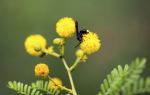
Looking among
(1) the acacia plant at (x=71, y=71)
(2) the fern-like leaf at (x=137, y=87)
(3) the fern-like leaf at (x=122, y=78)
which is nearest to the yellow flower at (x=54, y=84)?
(1) the acacia plant at (x=71, y=71)

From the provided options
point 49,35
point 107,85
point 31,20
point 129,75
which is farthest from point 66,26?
point 31,20

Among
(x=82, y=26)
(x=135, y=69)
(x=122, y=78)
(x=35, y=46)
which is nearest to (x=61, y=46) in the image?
(x=35, y=46)

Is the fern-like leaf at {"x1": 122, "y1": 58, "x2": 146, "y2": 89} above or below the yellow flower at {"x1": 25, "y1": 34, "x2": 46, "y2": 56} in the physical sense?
below

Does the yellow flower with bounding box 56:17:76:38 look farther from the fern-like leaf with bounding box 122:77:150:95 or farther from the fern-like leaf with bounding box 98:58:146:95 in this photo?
the fern-like leaf with bounding box 122:77:150:95

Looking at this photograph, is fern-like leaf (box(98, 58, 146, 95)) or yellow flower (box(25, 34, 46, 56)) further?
yellow flower (box(25, 34, 46, 56))

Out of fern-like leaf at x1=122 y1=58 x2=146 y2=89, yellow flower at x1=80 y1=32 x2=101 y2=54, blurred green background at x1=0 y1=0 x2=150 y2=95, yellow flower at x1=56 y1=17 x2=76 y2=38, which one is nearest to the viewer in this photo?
fern-like leaf at x1=122 y1=58 x2=146 y2=89

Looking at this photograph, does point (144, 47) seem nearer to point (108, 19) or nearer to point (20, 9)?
point (108, 19)

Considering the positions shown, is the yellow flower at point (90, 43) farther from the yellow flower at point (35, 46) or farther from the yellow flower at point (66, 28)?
the yellow flower at point (35, 46)

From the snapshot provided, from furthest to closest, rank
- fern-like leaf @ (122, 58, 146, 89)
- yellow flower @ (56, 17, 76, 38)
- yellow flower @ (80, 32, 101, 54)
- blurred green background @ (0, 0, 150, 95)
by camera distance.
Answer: blurred green background @ (0, 0, 150, 95) < yellow flower @ (56, 17, 76, 38) < yellow flower @ (80, 32, 101, 54) < fern-like leaf @ (122, 58, 146, 89)

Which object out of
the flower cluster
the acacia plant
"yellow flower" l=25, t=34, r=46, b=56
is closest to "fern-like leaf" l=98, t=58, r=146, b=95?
the acacia plant

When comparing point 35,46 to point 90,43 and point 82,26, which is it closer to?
point 90,43
